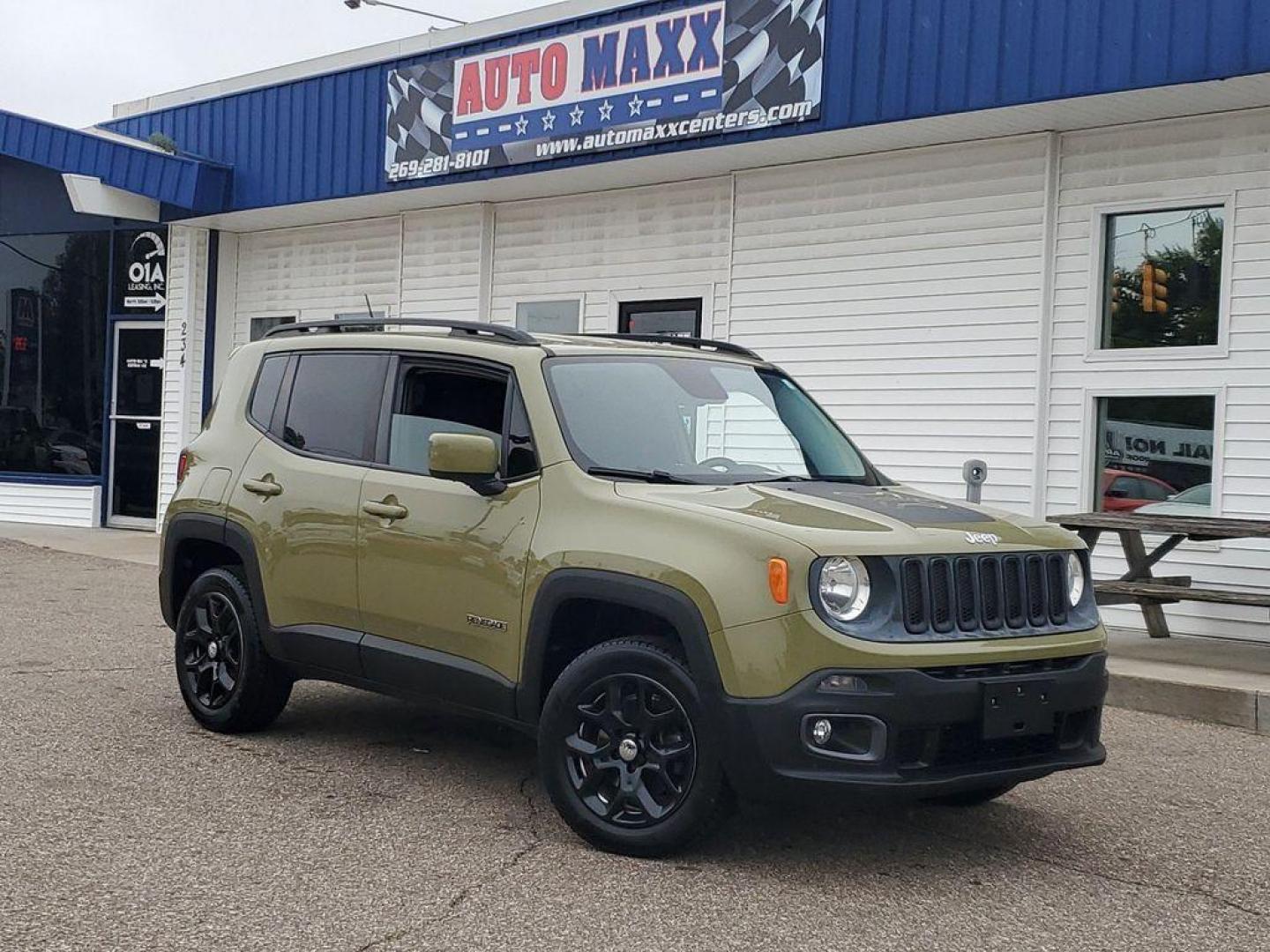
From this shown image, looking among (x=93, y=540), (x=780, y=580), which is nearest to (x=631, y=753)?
(x=780, y=580)

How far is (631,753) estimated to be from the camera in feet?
16.4

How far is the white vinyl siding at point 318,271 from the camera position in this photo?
628 inches

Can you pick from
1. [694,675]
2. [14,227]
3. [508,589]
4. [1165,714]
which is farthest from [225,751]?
[14,227]

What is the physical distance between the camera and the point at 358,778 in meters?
6.08

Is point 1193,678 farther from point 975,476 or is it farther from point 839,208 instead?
point 839,208

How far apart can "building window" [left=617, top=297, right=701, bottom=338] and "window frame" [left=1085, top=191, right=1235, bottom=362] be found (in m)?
3.72

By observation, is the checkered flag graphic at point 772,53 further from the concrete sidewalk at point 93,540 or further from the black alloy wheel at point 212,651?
the concrete sidewalk at point 93,540

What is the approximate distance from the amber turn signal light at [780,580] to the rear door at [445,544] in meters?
1.09

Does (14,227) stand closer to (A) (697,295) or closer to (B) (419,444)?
(A) (697,295)

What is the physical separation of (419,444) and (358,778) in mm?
1421

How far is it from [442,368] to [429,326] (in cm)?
52

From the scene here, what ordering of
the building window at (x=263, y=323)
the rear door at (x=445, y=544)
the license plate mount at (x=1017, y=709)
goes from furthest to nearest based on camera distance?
the building window at (x=263, y=323) < the rear door at (x=445, y=544) < the license plate mount at (x=1017, y=709)

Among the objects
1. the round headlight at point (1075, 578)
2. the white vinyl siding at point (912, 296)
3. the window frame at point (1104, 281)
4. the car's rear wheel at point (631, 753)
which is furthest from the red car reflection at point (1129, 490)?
the car's rear wheel at point (631, 753)

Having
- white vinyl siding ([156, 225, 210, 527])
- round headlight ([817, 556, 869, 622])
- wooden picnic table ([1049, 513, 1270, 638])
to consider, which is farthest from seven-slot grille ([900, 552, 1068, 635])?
white vinyl siding ([156, 225, 210, 527])
